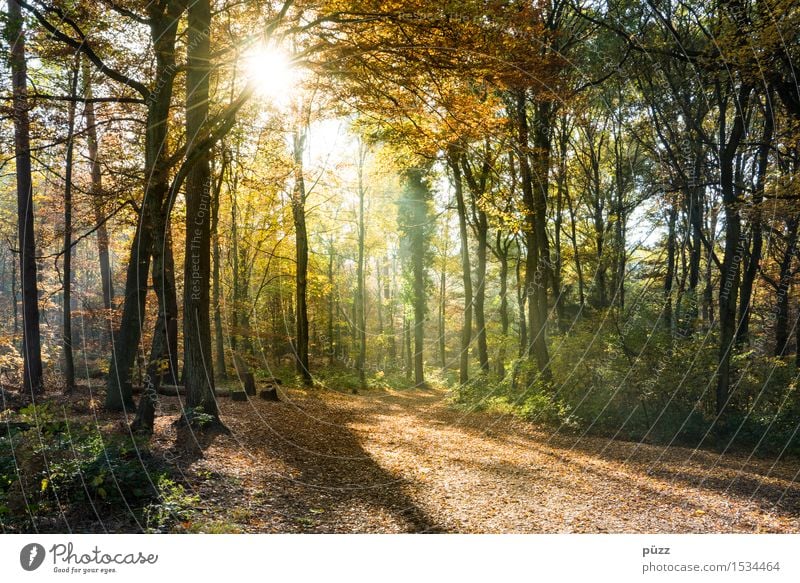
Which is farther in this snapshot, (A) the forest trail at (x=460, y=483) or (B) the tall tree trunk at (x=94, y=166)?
(B) the tall tree trunk at (x=94, y=166)

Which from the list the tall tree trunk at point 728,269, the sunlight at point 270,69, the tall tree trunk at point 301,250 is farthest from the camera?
the tall tree trunk at point 301,250

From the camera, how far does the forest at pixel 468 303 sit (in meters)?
5.93

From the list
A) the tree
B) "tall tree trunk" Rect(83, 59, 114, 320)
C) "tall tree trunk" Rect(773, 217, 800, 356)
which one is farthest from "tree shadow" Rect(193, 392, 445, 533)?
the tree

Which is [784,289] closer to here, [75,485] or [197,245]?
[197,245]

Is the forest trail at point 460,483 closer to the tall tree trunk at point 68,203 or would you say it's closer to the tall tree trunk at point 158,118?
the tall tree trunk at point 158,118

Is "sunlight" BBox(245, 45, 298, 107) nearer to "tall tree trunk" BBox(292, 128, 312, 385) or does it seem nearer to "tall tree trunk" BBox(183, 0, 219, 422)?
"tall tree trunk" BBox(183, 0, 219, 422)

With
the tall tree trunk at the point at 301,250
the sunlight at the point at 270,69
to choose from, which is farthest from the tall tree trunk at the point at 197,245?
the tall tree trunk at the point at 301,250

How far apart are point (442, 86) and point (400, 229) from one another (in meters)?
15.7

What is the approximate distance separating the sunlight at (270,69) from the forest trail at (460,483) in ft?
20.2

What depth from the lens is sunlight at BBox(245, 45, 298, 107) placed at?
28.7 ft

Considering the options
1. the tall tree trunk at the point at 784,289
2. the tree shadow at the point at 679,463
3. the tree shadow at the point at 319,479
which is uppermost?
the tall tree trunk at the point at 784,289

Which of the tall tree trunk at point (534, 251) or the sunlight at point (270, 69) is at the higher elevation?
the sunlight at point (270, 69)

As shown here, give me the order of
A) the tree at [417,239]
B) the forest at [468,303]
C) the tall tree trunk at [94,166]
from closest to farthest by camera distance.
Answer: the forest at [468,303], the tall tree trunk at [94,166], the tree at [417,239]
